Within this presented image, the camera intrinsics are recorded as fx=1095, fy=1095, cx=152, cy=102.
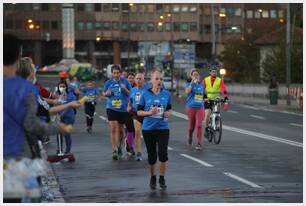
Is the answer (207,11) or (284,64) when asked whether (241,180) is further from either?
(207,11)

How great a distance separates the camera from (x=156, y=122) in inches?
580

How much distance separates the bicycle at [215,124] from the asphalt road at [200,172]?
23 centimetres

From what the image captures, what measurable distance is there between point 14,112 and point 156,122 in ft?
23.0

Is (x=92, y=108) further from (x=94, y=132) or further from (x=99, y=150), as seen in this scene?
(x=99, y=150)

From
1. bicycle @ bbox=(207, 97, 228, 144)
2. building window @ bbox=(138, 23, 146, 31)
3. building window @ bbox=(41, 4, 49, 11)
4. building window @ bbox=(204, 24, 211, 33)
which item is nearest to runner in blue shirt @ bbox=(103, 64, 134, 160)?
bicycle @ bbox=(207, 97, 228, 144)

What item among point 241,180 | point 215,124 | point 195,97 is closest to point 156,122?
point 241,180

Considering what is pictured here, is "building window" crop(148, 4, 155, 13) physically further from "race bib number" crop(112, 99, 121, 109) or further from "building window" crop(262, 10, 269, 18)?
"race bib number" crop(112, 99, 121, 109)

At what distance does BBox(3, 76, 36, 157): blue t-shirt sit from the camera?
25.5 ft

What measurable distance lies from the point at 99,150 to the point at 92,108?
8.45m

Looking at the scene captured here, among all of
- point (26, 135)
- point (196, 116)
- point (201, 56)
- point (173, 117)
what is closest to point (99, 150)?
point (196, 116)

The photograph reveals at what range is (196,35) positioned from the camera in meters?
174

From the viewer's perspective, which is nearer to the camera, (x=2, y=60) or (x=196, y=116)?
(x=2, y=60)

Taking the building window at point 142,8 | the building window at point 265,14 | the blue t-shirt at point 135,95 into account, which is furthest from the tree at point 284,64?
the building window at point 265,14

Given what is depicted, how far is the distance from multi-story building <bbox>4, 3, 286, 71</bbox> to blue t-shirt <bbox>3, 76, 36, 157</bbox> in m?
155
